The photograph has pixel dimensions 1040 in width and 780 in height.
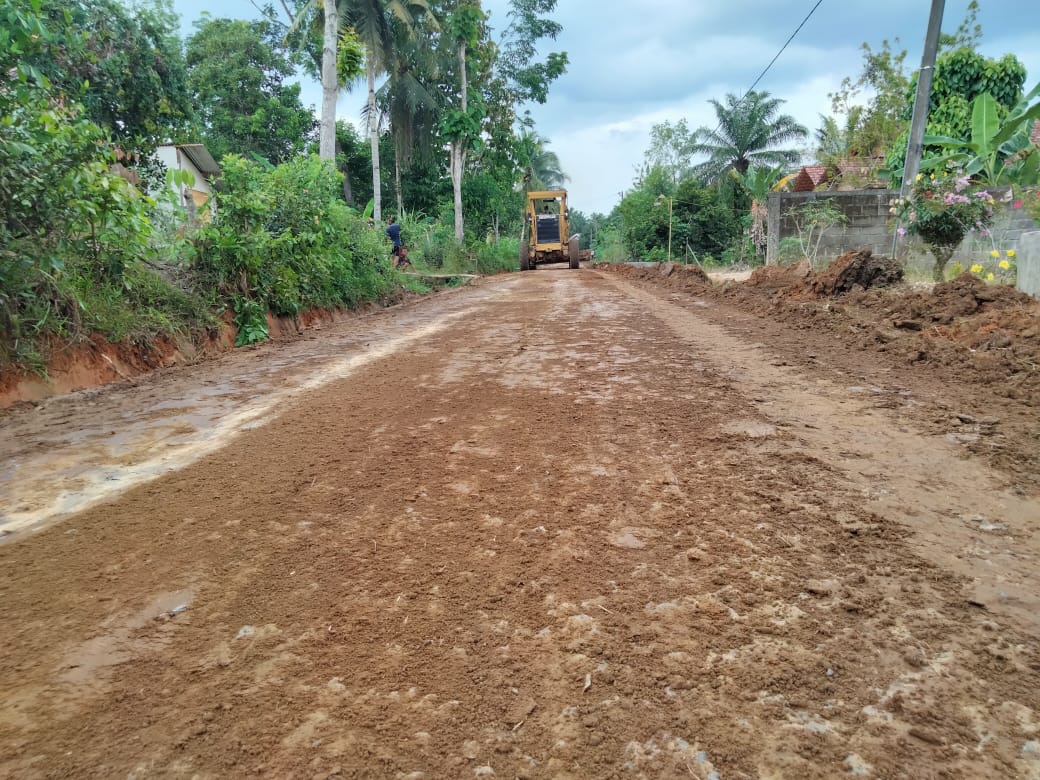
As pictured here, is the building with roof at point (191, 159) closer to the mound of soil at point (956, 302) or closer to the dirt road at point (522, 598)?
the dirt road at point (522, 598)

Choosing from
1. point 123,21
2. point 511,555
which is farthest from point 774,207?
point 123,21

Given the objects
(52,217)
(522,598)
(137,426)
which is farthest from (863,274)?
(52,217)

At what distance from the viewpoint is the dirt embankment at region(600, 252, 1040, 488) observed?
317 cm

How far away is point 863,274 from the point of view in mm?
7785

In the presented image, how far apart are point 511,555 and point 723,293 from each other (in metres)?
9.28

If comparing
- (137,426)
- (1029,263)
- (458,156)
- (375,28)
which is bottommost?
(137,426)

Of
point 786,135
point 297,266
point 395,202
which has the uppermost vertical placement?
point 786,135

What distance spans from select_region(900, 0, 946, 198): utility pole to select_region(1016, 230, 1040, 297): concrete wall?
345 centimetres

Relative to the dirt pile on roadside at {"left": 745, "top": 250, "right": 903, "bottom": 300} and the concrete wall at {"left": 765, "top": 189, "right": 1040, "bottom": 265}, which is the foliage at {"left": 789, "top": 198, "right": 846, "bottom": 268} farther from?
the dirt pile on roadside at {"left": 745, "top": 250, "right": 903, "bottom": 300}

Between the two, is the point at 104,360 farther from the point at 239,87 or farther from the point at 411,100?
the point at 239,87

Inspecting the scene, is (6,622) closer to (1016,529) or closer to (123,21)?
(1016,529)

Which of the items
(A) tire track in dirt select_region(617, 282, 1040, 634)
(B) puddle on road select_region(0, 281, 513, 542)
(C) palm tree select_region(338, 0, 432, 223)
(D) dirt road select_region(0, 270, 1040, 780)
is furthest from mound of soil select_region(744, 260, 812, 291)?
(C) palm tree select_region(338, 0, 432, 223)

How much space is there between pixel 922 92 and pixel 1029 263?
16.1 ft

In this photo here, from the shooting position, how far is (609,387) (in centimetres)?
413
